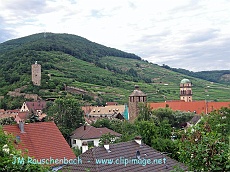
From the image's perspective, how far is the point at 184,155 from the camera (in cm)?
773

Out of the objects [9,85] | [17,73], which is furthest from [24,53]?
[9,85]

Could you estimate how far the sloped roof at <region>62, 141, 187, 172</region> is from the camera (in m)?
15.9

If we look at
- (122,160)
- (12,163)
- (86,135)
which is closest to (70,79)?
(86,135)

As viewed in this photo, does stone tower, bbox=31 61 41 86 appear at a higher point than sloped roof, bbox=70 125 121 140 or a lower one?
higher

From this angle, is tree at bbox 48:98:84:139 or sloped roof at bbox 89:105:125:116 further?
sloped roof at bbox 89:105:125:116

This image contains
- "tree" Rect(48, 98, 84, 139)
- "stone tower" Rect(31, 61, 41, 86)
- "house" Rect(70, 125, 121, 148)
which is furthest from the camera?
"stone tower" Rect(31, 61, 41, 86)

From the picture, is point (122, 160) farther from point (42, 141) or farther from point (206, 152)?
point (206, 152)

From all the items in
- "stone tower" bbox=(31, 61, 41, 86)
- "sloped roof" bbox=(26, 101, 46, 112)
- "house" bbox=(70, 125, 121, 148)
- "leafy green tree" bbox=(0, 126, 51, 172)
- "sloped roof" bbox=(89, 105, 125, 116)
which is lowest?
"house" bbox=(70, 125, 121, 148)

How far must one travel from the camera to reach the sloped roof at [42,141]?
69.9ft

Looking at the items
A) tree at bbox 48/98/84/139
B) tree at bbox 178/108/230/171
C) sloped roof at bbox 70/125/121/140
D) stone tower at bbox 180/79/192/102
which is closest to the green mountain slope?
stone tower at bbox 180/79/192/102

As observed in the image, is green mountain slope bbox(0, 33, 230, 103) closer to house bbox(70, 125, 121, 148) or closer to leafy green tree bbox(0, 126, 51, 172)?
house bbox(70, 125, 121, 148)

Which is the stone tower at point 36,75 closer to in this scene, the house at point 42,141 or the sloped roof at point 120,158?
the house at point 42,141

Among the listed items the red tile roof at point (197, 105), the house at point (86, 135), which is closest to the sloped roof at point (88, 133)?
the house at point (86, 135)

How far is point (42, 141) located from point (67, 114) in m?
30.0
